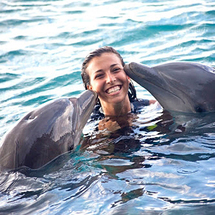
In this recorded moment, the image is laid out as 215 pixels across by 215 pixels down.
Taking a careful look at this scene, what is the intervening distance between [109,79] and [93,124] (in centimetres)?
94

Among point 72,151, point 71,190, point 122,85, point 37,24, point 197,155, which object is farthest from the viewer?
point 37,24

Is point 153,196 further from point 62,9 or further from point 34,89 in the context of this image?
point 62,9

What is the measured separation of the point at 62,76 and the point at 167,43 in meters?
3.06

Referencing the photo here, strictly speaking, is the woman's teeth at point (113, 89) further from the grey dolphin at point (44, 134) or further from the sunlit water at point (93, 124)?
the grey dolphin at point (44, 134)

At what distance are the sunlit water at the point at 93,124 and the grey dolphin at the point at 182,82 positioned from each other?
254mm

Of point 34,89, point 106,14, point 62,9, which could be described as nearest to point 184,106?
point 34,89

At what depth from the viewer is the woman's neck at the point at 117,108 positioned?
7043 mm

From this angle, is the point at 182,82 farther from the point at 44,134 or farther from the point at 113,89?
the point at 44,134

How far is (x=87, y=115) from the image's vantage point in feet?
19.7

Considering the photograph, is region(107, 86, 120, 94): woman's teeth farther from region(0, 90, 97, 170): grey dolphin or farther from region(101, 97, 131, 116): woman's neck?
region(0, 90, 97, 170): grey dolphin

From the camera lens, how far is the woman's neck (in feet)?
23.1

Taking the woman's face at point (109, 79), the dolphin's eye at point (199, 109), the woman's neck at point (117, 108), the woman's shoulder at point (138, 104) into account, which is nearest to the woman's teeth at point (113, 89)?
the woman's face at point (109, 79)

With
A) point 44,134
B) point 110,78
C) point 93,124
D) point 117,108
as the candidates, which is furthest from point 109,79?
point 44,134

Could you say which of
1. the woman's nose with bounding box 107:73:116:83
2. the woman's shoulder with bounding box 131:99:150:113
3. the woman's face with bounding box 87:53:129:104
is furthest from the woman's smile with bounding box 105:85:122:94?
the woman's shoulder with bounding box 131:99:150:113
